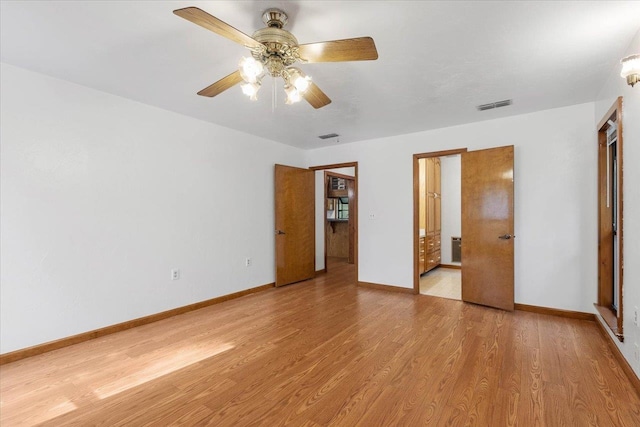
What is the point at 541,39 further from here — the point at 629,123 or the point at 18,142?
the point at 18,142

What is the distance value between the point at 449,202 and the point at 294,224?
3.80 metres

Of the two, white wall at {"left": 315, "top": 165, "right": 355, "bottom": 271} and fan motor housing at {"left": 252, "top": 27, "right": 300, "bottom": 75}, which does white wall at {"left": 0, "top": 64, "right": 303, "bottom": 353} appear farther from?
fan motor housing at {"left": 252, "top": 27, "right": 300, "bottom": 75}

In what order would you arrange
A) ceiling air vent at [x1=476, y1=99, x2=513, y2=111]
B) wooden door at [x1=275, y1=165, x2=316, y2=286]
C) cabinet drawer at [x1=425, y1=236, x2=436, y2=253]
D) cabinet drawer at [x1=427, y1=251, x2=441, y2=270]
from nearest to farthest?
ceiling air vent at [x1=476, y1=99, x2=513, y2=111], wooden door at [x1=275, y1=165, x2=316, y2=286], cabinet drawer at [x1=425, y1=236, x2=436, y2=253], cabinet drawer at [x1=427, y1=251, x2=441, y2=270]

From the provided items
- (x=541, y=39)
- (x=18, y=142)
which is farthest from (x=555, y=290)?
(x=18, y=142)

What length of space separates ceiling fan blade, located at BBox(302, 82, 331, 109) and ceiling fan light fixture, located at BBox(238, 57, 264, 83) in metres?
0.45

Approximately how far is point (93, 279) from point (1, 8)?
2.23m

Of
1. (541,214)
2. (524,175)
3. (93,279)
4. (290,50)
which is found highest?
(290,50)

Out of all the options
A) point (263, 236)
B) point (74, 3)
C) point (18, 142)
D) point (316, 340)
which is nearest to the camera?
point (74, 3)

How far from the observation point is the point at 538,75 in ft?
8.48

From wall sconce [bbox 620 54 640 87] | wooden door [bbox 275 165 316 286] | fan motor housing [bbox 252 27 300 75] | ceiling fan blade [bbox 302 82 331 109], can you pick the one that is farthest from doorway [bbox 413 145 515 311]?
fan motor housing [bbox 252 27 300 75]

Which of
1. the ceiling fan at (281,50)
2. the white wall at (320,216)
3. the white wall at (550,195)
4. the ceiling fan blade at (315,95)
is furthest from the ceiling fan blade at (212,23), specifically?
the white wall at (320,216)

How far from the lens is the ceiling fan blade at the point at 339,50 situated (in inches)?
62.5

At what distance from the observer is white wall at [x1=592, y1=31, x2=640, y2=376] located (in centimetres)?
201

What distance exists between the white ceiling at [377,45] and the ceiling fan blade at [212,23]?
0.24 metres
